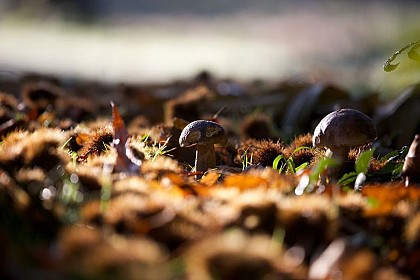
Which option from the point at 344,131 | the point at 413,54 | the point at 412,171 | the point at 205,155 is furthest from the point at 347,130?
the point at 205,155

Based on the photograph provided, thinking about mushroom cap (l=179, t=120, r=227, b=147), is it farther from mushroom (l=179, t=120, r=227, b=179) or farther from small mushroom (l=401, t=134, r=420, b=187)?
small mushroom (l=401, t=134, r=420, b=187)

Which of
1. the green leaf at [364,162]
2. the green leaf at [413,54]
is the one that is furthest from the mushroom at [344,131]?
the green leaf at [413,54]

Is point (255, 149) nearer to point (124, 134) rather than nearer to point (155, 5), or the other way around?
point (124, 134)

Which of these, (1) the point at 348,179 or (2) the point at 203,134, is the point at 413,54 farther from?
(2) the point at 203,134

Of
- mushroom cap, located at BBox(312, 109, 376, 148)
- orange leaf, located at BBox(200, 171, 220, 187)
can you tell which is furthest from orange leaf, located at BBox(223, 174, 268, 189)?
mushroom cap, located at BBox(312, 109, 376, 148)

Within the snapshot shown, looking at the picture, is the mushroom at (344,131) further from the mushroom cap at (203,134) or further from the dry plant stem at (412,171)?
the mushroom cap at (203,134)

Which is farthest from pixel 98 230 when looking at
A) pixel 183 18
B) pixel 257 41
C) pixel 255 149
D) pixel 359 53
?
pixel 183 18
